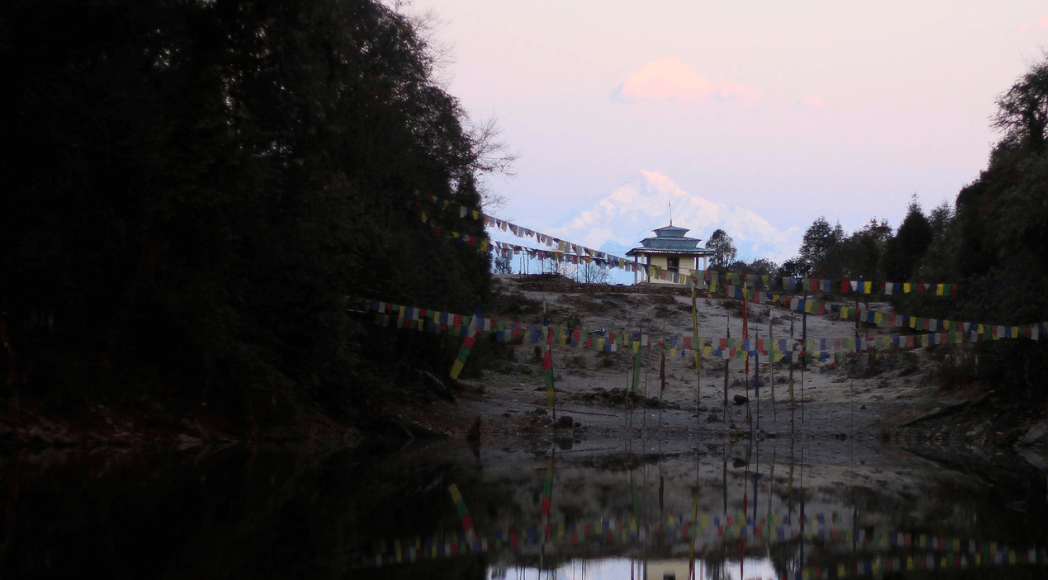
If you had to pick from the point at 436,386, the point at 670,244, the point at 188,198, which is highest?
the point at 670,244

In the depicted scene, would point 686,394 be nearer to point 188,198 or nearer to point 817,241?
point 188,198

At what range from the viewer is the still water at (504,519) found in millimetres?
6508

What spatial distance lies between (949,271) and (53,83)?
21.9 meters

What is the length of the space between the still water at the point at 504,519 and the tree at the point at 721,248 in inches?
2523

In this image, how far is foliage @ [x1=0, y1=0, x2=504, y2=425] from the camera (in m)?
16.1

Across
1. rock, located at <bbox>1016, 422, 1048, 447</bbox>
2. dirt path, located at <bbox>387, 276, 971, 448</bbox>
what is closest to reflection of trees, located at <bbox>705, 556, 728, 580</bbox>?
dirt path, located at <bbox>387, 276, 971, 448</bbox>

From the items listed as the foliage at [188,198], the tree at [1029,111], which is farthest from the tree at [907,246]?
the foliage at [188,198]

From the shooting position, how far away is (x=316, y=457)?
15133 millimetres

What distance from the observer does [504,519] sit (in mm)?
8672

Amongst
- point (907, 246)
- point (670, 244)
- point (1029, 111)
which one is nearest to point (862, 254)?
point (907, 246)

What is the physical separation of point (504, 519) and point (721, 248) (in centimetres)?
7406

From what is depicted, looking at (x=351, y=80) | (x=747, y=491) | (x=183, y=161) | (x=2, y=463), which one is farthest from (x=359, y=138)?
(x=747, y=491)

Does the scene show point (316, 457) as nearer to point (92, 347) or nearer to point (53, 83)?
point (92, 347)

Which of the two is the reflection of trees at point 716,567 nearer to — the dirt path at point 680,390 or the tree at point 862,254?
the dirt path at point 680,390
